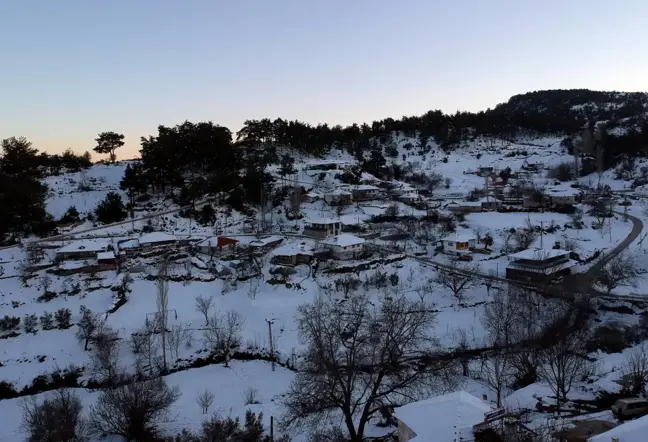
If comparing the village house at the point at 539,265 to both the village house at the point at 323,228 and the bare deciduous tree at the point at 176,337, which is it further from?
the bare deciduous tree at the point at 176,337

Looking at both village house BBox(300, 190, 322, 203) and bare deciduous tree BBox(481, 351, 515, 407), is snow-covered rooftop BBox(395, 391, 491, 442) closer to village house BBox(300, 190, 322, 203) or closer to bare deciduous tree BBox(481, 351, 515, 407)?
bare deciduous tree BBox(481, 351, 515, 407)

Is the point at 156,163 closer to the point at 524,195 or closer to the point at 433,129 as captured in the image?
the point at 524,195

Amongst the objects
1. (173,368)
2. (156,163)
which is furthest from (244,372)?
(156,163)

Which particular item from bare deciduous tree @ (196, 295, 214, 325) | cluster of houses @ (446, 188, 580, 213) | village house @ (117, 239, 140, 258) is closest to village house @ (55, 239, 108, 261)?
village house @ (117, 239, 140, 258)

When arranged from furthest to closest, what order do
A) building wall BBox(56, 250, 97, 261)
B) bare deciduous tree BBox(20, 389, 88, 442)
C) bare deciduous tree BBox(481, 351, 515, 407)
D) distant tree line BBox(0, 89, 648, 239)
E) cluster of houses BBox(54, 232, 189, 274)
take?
distant tree line BBox(0, 89, 648, 239) < building wall BBox(56, 250, 97, 261) < cluster of houses BBox(54, 232, 189, 274) < bare deciduous tree BBox(481, 351, 515, 407) < bare deciduous tree BBox(20, 389, 88, 442)

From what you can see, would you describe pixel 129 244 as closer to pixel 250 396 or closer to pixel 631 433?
pixel 250 396
